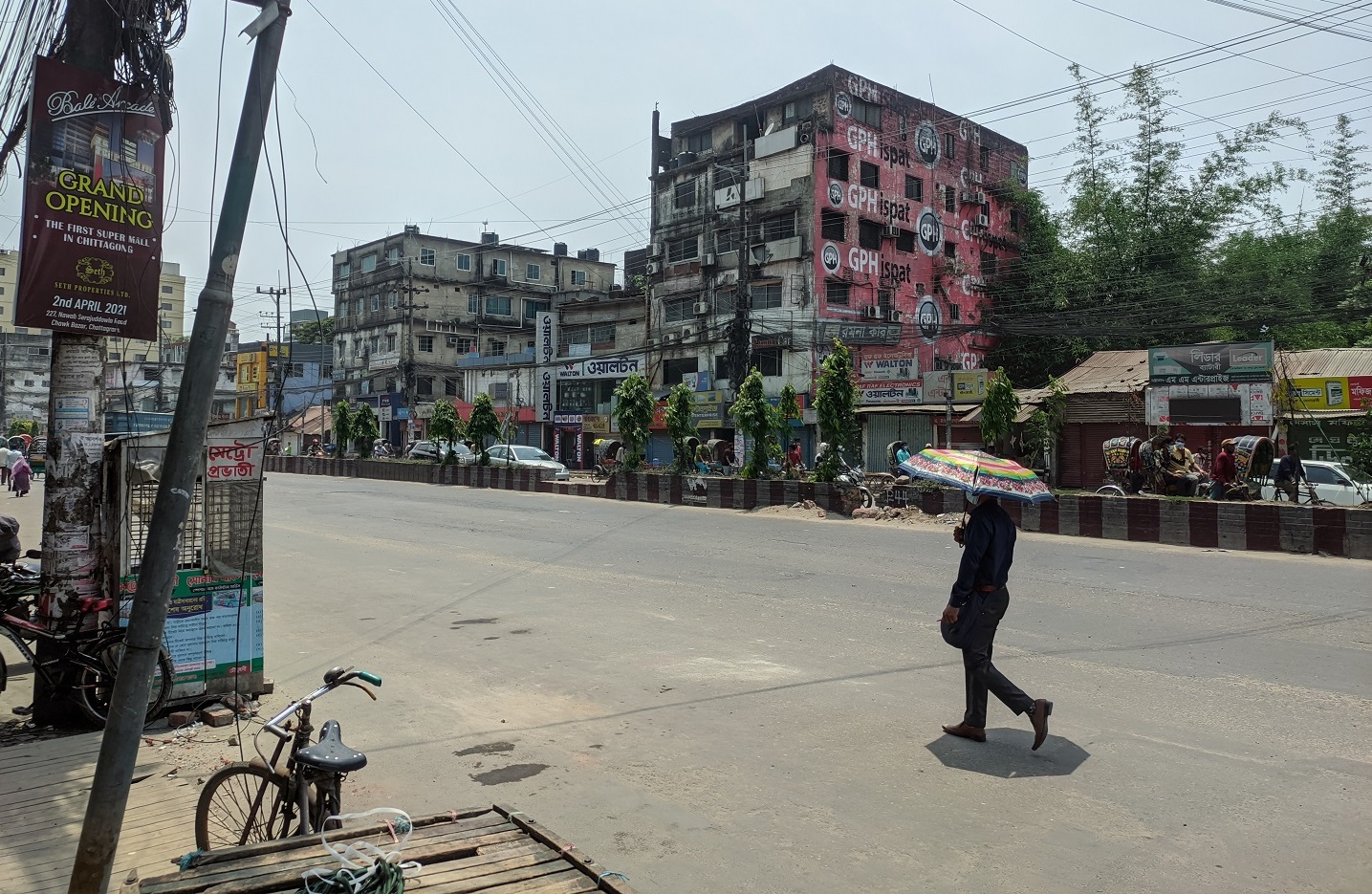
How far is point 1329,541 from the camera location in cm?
1484

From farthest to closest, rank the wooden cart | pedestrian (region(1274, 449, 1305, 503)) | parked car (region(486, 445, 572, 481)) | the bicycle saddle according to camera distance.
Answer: parked car (region(486, 445, 572, 481)) → pedestrian (region(1274, 449, 1305, 503)) → the bicycle saddle → the wooden cart

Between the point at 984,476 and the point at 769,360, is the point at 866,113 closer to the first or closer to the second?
the point at 769,360

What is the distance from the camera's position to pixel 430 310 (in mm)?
66750

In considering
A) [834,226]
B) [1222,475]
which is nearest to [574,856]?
[1222,475]

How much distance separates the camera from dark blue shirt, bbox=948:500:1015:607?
227 inches

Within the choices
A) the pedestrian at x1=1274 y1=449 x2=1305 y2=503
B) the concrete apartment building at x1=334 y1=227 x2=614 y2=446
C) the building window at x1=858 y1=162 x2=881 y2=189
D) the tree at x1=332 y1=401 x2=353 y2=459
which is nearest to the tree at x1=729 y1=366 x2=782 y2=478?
the pedestrian at x1=1274 y1=449 x2=1305 y2=503

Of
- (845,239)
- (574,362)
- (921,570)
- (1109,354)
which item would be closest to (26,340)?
(574,362)

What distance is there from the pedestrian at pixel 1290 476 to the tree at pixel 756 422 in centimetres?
1265

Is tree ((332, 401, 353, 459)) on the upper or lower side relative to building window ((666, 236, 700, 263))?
lower

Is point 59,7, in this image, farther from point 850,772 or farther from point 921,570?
point 921,570

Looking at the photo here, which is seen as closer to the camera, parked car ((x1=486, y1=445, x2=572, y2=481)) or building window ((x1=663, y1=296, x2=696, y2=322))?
parked car ((x1=486, y1=445, x2=572, y2=481))

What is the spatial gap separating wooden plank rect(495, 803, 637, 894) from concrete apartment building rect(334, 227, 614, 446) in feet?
195

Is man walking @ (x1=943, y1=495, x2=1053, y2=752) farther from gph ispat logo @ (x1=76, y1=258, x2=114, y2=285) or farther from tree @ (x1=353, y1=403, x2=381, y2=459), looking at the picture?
tree @ (x1=353, y1=403, x2=381, y2=459)

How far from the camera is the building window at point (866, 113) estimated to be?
4709 cm
